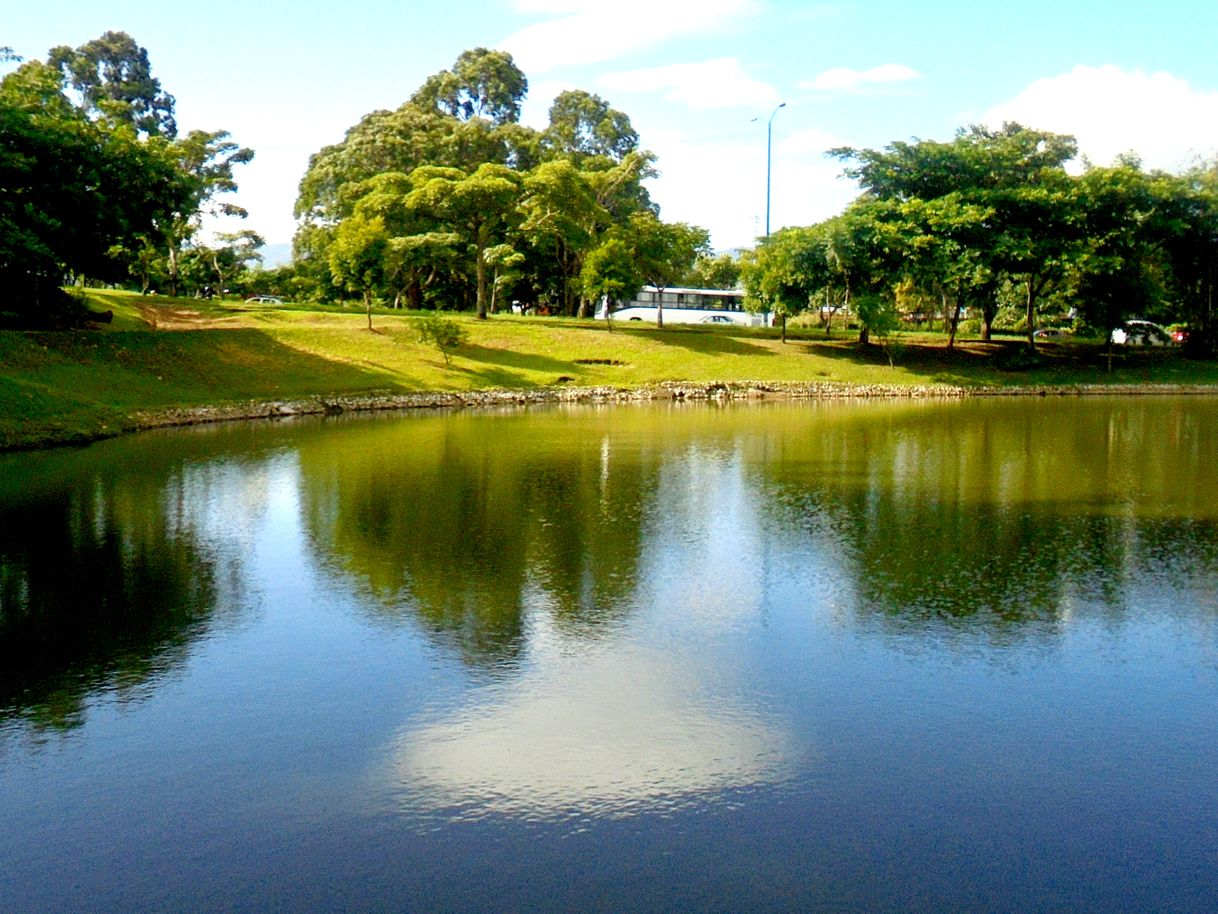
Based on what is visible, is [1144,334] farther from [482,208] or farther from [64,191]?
[64,191]

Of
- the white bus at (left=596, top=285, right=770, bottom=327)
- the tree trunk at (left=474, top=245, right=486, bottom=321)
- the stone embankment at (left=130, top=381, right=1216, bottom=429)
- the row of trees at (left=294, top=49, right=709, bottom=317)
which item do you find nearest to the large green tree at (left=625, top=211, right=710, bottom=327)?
the row of trees at (left=294, top=49, right=709, bottom=317)

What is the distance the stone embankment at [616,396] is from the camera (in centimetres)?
3875

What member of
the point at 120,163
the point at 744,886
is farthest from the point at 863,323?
the point at 744,886

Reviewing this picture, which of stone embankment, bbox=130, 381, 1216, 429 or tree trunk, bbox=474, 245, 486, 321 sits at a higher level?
tree trunk, bbox=474, 245, 486, 321

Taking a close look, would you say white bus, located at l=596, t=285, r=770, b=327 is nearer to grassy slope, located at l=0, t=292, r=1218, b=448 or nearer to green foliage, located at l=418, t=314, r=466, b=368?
grassy slope, located at l=0, t=292, r=1218, b=448

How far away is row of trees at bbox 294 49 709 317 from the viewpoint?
5659 cm

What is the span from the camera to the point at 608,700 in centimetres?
1120

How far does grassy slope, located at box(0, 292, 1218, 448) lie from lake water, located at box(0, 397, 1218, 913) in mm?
15987

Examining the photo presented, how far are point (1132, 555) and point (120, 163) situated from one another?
38632 mm

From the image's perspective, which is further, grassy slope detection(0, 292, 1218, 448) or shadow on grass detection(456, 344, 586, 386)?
shadow on grass detection(456, 344, 586, 386)

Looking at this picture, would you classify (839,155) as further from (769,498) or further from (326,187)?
(769,498)

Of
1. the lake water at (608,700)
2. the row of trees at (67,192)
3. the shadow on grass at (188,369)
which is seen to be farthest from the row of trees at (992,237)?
the lake water at (608,700)

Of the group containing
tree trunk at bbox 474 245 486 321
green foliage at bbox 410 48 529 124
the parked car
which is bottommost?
the parked car

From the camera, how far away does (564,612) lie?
14.4m
